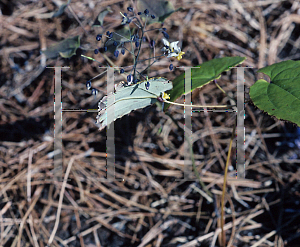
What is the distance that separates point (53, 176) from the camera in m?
1.82

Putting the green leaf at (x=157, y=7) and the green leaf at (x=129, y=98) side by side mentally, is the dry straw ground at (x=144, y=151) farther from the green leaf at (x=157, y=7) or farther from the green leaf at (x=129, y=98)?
the green leaf at (x=157, y=7)

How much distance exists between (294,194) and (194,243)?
67 cm

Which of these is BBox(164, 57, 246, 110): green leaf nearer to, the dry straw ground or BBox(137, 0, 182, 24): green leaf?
the dry straw ground

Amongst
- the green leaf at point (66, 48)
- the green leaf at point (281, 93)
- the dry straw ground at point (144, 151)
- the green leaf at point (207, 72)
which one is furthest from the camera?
the dry straw ground at point (144, 151)

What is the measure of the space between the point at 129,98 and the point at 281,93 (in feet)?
2.11

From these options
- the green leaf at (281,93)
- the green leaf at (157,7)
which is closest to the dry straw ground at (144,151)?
the green leaf at (281,93)

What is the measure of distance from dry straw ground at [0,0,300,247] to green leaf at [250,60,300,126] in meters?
0.42

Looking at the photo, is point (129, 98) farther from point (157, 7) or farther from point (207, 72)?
point (157, 7)

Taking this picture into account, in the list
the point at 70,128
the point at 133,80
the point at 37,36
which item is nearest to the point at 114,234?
the point at 70,128

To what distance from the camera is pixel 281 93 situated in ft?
3.89

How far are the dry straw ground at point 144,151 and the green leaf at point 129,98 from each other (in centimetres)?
30

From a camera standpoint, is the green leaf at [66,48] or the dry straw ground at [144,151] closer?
the green leaf at [66,48]

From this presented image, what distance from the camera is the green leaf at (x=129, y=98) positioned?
114 cm

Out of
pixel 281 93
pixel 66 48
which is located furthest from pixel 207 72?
pixel 66 48
